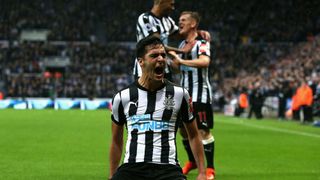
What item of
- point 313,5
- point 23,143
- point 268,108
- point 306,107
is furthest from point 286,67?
point 23,143

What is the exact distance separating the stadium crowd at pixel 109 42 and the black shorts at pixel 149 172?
37793 mm

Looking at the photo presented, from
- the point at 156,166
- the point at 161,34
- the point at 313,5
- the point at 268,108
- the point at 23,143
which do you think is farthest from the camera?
the point at 268,108

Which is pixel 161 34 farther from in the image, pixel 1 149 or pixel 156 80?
pixel 1 149

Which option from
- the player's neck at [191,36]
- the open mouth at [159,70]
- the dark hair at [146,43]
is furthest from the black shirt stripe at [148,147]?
the player's neck at [191,36]

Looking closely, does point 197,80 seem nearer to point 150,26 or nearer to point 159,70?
point 150,26

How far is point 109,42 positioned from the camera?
5172cm

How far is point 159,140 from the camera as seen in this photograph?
18.1 ft

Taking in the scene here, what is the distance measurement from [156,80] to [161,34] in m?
3.71

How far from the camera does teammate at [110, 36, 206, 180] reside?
5445 mm

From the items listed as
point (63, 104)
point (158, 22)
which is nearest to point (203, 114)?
point (158, 22)

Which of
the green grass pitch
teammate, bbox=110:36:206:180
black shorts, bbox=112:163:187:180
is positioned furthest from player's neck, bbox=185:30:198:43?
black shorts, bbox=112:163:187:180

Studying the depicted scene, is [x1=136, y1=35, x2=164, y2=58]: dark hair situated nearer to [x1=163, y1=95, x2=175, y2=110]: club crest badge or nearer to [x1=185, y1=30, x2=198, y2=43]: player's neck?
[x1=163, y1=95, x2=175, y2=110]: club crest badge

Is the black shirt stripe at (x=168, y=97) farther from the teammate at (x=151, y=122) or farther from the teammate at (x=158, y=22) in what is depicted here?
the teammate at (x=158, y=22)

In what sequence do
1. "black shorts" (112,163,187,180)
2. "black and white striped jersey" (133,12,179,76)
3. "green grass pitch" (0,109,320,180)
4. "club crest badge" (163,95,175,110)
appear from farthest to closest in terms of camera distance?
"green grass pitch" (0,109,320,180), "black and white striped jersey" (133,12,179,76), "club crest badge" (163,95,175,110), "black shorts" (112,163,187,180)
